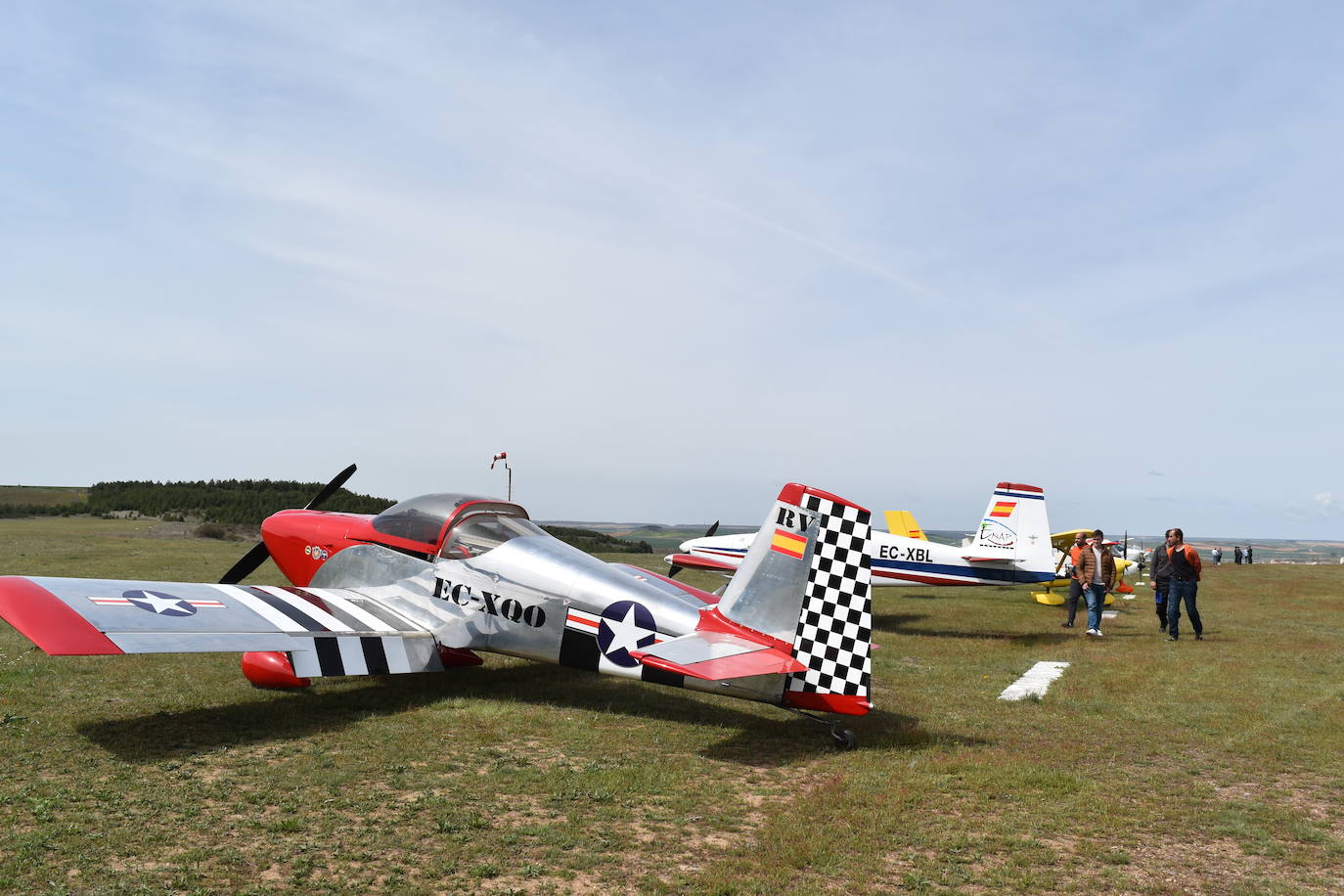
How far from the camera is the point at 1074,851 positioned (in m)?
4.29

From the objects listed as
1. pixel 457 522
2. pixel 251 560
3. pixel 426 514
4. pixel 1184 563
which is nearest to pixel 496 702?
pixel 457 522

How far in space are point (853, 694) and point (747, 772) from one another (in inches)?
40.4

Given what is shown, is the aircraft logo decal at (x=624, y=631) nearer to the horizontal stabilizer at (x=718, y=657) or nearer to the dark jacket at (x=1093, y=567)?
the horizontal stabilizer at (x=718, y=657)

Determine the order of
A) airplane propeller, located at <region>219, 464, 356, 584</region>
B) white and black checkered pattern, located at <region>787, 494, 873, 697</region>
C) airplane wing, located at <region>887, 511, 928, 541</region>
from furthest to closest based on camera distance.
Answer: airplane wing, located at <region>887, 511, 928, 541</region>, airplane propeller, located at <region>219, 464, 356, 584</region>, white and black checkered pattern, located at <region>787, 494, 873, 697</region>

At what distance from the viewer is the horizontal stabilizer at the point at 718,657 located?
5.65 m

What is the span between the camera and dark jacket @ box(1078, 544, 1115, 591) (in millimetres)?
12961

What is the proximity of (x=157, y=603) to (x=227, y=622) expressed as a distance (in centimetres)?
60

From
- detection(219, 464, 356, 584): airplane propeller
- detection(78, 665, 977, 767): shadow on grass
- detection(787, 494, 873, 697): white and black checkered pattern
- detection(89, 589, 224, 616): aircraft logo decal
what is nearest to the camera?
detection(78, 665, 977, 767): shadow on grass

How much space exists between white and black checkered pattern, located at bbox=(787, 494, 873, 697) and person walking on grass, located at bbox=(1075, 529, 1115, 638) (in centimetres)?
861

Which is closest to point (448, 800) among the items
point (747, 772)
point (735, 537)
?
point (747, 772)

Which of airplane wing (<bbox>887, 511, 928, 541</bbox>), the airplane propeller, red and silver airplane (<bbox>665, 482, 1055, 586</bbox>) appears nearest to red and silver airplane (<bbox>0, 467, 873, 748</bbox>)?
the airplane propeller

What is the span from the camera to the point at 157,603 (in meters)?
6.63

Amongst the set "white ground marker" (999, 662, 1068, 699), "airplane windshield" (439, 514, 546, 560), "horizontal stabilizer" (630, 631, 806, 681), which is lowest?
"white ground marker" (999, 662, 1068, 699)

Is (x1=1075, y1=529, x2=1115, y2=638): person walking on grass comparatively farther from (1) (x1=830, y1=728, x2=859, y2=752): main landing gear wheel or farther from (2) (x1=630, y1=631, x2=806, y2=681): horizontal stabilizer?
(2) (x1=630, y1=631, x2=806, y2=681): horizontal stabilizer
